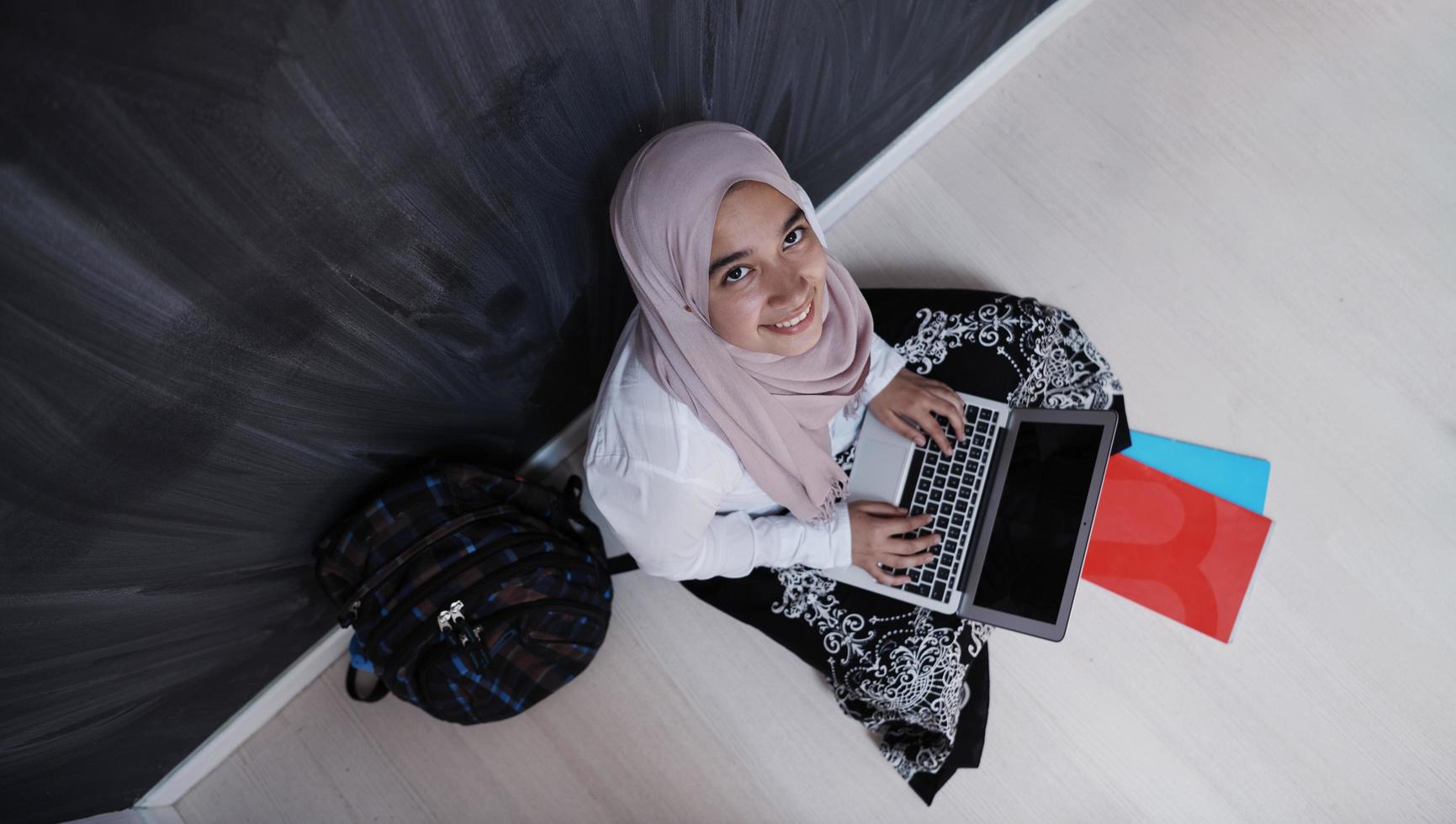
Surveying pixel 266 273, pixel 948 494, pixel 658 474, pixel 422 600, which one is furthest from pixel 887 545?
pixel 266 273

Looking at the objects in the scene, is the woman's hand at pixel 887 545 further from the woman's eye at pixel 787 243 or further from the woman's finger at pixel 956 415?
the woman's eye at pixel 787 243

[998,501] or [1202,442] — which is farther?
[1202,442]

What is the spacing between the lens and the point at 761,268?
0.89 metres

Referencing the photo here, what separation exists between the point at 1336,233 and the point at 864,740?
4.00 feet

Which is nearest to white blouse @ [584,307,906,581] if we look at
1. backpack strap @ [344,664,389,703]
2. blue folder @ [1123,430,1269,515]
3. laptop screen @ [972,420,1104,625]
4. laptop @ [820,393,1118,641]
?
laptop @ [820,393,1118,641]

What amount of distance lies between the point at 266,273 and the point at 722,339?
1.46 feet

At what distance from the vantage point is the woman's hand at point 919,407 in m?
1.26

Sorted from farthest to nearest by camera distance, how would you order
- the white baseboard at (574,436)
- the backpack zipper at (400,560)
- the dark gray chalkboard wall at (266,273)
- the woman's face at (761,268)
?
the white baseboard at (574,436) < the backpack zipper at (400,560) < the woman's face at (761,268) < the dark gray chalkboard wall at (266,273)

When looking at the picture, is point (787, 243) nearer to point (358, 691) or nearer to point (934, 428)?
point (934, 428)

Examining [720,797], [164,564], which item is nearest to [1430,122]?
[720,797]

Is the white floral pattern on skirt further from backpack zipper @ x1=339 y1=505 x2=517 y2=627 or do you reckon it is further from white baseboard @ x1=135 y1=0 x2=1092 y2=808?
backpack zipper @ x1=339 y1=505 x2=517 y2=627

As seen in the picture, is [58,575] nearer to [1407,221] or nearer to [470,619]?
[470,619]

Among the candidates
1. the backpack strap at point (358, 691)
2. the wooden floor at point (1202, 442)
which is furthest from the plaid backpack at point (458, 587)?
the wooden floor at point (1202, 442)

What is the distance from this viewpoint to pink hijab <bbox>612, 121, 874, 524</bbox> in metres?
0.86
